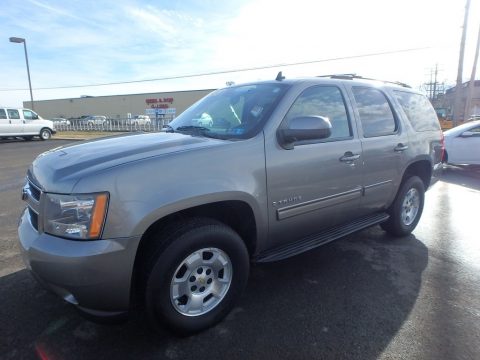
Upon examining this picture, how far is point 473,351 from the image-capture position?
95.3 inches

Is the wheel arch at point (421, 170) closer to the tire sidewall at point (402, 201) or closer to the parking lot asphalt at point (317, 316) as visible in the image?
the tire sidewall at point (402, 201)

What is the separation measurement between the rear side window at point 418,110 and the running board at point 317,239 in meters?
1.31

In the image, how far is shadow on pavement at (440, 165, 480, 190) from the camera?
816 cm

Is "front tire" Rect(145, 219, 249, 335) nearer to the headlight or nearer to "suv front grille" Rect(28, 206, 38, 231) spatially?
the headlight

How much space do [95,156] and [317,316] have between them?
2.08 metres

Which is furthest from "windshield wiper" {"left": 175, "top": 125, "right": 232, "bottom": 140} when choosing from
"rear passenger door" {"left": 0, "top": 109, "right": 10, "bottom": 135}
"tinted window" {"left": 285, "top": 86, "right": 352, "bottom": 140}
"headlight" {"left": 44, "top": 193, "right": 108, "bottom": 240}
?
"rear passenger door" {"left": 0, "top": 109, "right": 10, "bottom": 135}

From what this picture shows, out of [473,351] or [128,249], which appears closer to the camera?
[128,249]

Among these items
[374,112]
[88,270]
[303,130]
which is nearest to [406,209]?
[374,112]

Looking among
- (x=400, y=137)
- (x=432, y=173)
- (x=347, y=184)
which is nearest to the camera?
(x=347, y=184)

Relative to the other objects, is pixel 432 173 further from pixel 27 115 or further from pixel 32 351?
pixel 27 115

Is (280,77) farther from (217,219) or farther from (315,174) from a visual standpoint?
(217,219)

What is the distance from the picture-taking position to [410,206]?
15.0ft

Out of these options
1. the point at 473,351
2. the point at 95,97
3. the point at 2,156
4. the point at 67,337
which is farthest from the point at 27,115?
the point at 95,97

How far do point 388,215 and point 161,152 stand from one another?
9.53 ft
